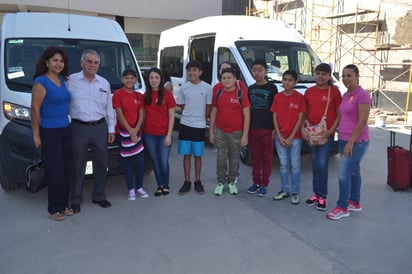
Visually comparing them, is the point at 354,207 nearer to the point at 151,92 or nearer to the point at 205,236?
the point at 205,236

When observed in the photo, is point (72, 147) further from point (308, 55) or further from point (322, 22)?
point (322, 22)

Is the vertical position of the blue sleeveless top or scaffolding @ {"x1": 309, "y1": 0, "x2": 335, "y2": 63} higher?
scaffolding @ {"x1": 309, "y1": 0, "x2": 335, "y2": 63}

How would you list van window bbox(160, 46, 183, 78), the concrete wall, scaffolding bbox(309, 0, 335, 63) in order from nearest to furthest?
van window bbox(160, 46, 183, 78) < scaffolding bbox(309, 0, 335, 63) < the concrete wall

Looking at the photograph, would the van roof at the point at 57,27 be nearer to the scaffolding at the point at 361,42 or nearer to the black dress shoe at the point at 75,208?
the black dress shoe at the point at 75,208

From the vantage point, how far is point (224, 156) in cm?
484

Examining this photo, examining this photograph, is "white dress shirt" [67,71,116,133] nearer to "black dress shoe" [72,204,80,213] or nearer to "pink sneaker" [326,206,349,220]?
"black dress shoe" [72,204,80,213]

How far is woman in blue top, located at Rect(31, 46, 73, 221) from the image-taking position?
369 centimetres

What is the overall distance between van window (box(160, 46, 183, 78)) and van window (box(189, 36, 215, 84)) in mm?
659

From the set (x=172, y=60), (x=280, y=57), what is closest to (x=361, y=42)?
(x=172, y=60)

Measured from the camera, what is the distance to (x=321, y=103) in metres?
4.26

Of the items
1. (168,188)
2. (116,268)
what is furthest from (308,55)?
(116,268)

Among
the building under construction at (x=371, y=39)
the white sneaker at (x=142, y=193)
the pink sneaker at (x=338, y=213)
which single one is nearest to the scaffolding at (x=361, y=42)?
the building under construction at (x=371, y=39)

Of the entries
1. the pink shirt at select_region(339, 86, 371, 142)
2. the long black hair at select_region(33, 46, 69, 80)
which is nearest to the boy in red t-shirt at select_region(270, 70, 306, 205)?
the pink shirt at select_region(339, 86, 371, 142)

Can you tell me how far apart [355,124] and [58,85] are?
3126 mm
